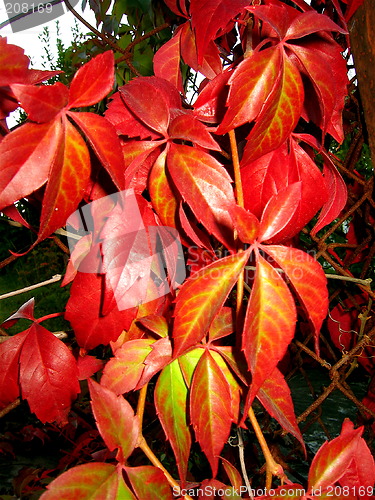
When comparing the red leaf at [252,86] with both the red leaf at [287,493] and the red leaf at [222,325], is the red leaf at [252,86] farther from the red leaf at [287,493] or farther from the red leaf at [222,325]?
the red leaf at [287,493]

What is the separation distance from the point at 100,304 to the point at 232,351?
137 millimetres

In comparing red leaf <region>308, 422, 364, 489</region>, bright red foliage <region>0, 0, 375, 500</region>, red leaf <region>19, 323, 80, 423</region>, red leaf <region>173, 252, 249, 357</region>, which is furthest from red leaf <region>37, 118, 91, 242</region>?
red leaf <region>308, 422, 364, 489</region>

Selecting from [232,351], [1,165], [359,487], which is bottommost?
[359,487]

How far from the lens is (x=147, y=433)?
926 mm

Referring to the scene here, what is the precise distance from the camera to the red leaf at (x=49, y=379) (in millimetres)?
470

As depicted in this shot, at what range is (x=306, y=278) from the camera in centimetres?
33

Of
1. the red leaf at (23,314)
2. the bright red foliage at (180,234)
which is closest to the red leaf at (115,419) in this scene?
the bright red foliage at (180,234)

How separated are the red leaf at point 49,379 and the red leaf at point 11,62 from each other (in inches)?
11.1

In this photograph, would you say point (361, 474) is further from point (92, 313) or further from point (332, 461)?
point (92, 313)

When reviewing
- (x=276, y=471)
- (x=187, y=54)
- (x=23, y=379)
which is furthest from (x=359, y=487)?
(x=187, y=54)

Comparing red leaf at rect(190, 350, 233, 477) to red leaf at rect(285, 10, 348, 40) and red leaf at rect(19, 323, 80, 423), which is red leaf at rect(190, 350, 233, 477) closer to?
red leaf at rect(19, 323, 80, 423)

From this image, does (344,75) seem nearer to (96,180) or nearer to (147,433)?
(96,180)

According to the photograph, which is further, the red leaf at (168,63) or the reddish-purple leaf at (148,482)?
the red leaf at (168,63)

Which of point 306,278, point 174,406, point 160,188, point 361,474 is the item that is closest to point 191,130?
point 160,188
